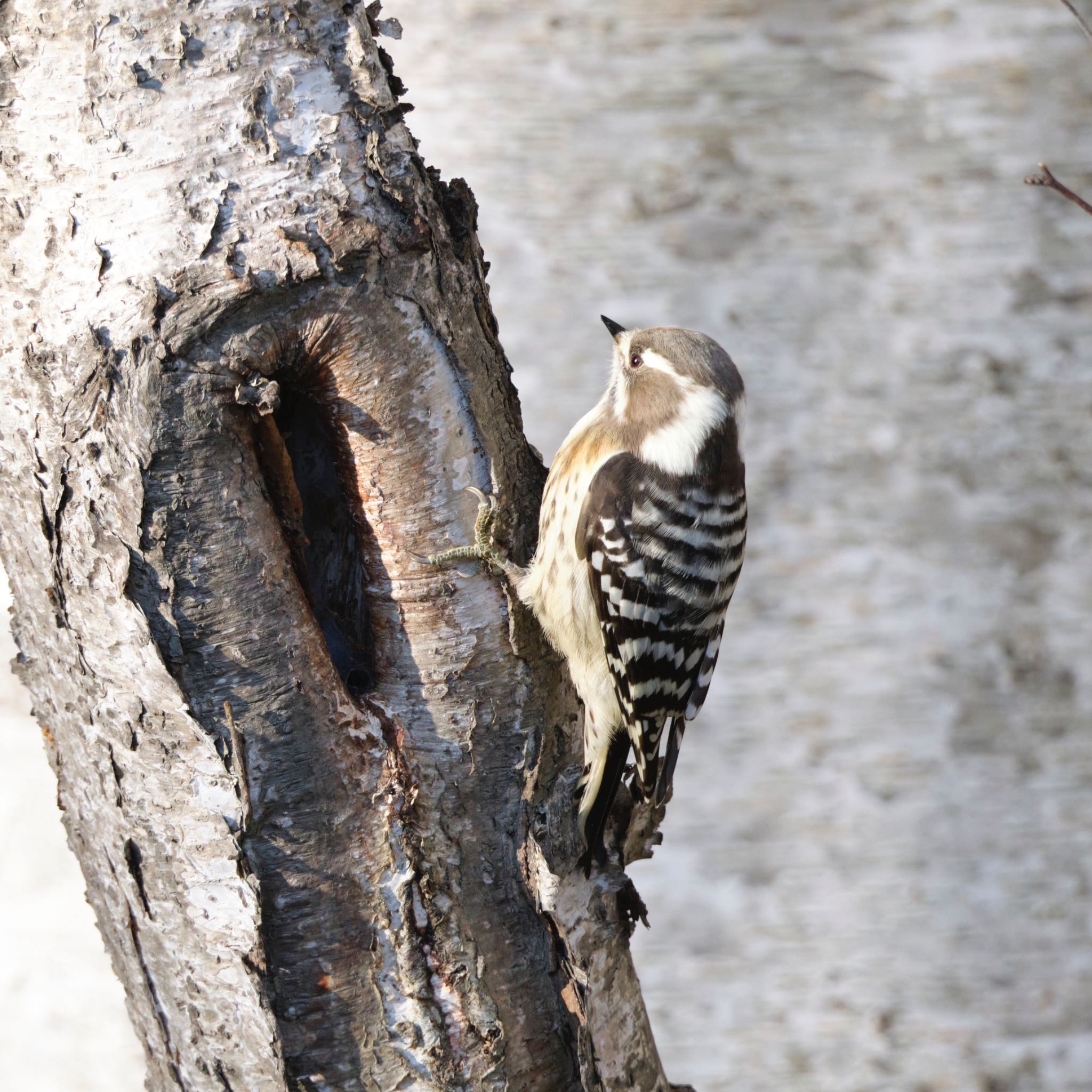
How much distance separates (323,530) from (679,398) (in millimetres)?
769

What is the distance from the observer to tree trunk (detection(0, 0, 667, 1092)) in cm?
148

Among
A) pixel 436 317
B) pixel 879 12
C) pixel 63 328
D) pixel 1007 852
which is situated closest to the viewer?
pixel 63 328

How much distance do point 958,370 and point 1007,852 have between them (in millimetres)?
1356

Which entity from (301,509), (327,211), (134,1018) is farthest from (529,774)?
(327,211)

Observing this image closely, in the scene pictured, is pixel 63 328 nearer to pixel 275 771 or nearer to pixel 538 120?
pixel 275 771

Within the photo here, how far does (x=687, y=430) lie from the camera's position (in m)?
2.24

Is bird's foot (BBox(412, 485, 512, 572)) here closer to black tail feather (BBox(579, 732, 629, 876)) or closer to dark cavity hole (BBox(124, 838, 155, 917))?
black tail feather (BBox(579, 732, 629, 876))

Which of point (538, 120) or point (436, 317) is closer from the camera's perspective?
point (436, 317)

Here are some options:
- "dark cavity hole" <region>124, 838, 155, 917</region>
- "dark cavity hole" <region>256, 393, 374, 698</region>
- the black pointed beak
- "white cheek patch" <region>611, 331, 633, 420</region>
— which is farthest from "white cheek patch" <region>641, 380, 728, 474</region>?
"dark cavity hole" <region>124, 838, 155, 917</region>

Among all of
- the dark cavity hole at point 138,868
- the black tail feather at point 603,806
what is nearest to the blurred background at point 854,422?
the black tail feather at point 603,806

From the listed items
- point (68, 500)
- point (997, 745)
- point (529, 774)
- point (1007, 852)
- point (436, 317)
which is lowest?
point (1007, 852)

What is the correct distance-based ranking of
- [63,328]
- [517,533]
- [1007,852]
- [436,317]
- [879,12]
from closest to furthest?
[63,328] → [436,317] → [517,533] → [879,12] → [1007,852]

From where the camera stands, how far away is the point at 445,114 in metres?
3.03

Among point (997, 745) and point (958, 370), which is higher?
point (958, 370)
